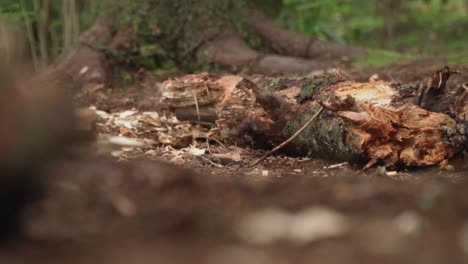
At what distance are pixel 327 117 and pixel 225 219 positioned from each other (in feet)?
7.41

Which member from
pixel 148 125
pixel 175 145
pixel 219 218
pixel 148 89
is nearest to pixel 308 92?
pixel 175 145

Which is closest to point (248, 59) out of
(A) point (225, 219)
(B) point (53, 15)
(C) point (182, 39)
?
(C) point (182, 39)

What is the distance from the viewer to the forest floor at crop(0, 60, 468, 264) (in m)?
1.95

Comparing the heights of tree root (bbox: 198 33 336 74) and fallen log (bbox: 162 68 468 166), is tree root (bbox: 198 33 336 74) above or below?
below

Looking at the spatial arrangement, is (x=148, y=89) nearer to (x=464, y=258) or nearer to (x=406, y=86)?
(x=406, y=86)

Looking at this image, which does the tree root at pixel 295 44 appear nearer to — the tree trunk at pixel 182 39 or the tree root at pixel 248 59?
the tree trunk at pixel 182 39

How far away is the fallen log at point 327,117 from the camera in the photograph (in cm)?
398

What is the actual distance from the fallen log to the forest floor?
1482 mm

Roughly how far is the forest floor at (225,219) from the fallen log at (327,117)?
58.3 inches

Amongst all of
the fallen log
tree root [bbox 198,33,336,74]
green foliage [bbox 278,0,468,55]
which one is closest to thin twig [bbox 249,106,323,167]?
the fallen log

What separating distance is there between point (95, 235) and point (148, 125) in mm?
3302

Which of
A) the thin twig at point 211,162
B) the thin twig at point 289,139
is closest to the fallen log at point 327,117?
the thin twig at point 289,139

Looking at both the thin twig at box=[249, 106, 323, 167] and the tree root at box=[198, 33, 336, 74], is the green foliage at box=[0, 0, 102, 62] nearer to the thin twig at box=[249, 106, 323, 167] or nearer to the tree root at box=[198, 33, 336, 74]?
the tree root at box=[198, 33, 336, 74]

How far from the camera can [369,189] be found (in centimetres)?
238
